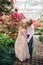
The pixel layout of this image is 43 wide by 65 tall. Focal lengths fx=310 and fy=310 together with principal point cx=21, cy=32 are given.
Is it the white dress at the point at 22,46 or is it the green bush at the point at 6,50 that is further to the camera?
the white dress at the point at 22,46

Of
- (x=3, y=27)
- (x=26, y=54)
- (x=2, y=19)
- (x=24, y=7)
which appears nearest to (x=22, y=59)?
(x=26, y=54)

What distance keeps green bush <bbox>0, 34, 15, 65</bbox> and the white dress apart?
132 millimetres

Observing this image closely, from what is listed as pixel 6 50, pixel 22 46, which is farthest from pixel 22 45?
pixel 6 50

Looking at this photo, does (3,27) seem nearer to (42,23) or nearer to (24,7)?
(42,23)

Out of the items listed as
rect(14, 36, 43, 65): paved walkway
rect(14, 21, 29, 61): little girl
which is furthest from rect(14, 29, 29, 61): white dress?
rect(14, 36, 43, 65): paved walkway

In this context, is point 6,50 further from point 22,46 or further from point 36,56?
point 36,56

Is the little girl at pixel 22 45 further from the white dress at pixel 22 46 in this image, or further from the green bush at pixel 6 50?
the green bush at pixel 6 50

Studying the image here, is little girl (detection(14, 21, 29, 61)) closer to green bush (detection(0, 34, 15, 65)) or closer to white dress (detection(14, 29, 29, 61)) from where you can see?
white dress (detection(14, 29, 29, 61))

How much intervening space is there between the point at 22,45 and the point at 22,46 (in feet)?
0.07

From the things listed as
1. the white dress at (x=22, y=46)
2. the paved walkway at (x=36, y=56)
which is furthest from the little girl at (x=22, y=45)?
the paved walkway at (x=36, y=56)

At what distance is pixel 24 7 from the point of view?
32.9 ft

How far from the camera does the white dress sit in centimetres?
644

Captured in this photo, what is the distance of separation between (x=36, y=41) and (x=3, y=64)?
120 centimetres

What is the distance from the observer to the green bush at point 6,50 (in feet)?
20.8
